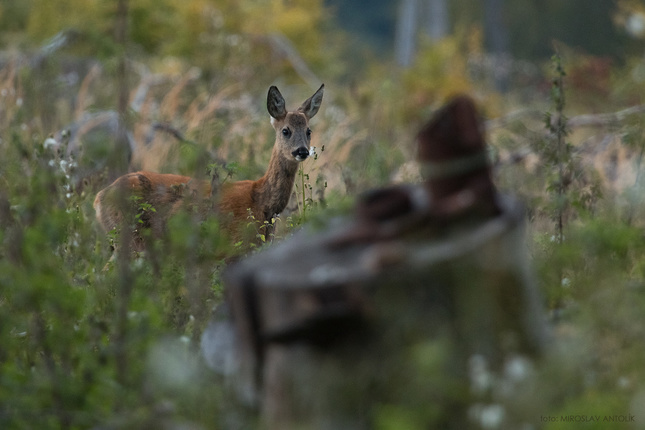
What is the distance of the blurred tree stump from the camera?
7.63ft

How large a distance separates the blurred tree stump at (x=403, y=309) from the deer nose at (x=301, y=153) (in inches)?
123

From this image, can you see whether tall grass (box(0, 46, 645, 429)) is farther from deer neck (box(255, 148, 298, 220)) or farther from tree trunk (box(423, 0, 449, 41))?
tree trunk (box(423, 0, 449, 41))

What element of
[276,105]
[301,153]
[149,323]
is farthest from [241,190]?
[149,323]

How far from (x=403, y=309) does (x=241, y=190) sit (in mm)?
3515

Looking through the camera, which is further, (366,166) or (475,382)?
(366,166)

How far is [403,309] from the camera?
2.36 m

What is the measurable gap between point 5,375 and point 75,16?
15992 millimetres

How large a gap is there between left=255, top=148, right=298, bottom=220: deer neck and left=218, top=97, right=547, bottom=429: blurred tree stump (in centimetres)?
314

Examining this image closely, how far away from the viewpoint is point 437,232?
8.18ft

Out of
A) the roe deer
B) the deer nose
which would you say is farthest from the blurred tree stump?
the deer nose

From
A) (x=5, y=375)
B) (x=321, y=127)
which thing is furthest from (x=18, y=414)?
(x=321, y=127)

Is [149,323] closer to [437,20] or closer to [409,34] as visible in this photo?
[409,34]

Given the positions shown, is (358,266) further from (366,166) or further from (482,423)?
(366,166)

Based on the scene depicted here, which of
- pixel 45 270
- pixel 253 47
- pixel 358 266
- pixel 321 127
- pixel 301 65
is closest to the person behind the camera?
pixel 358 266
